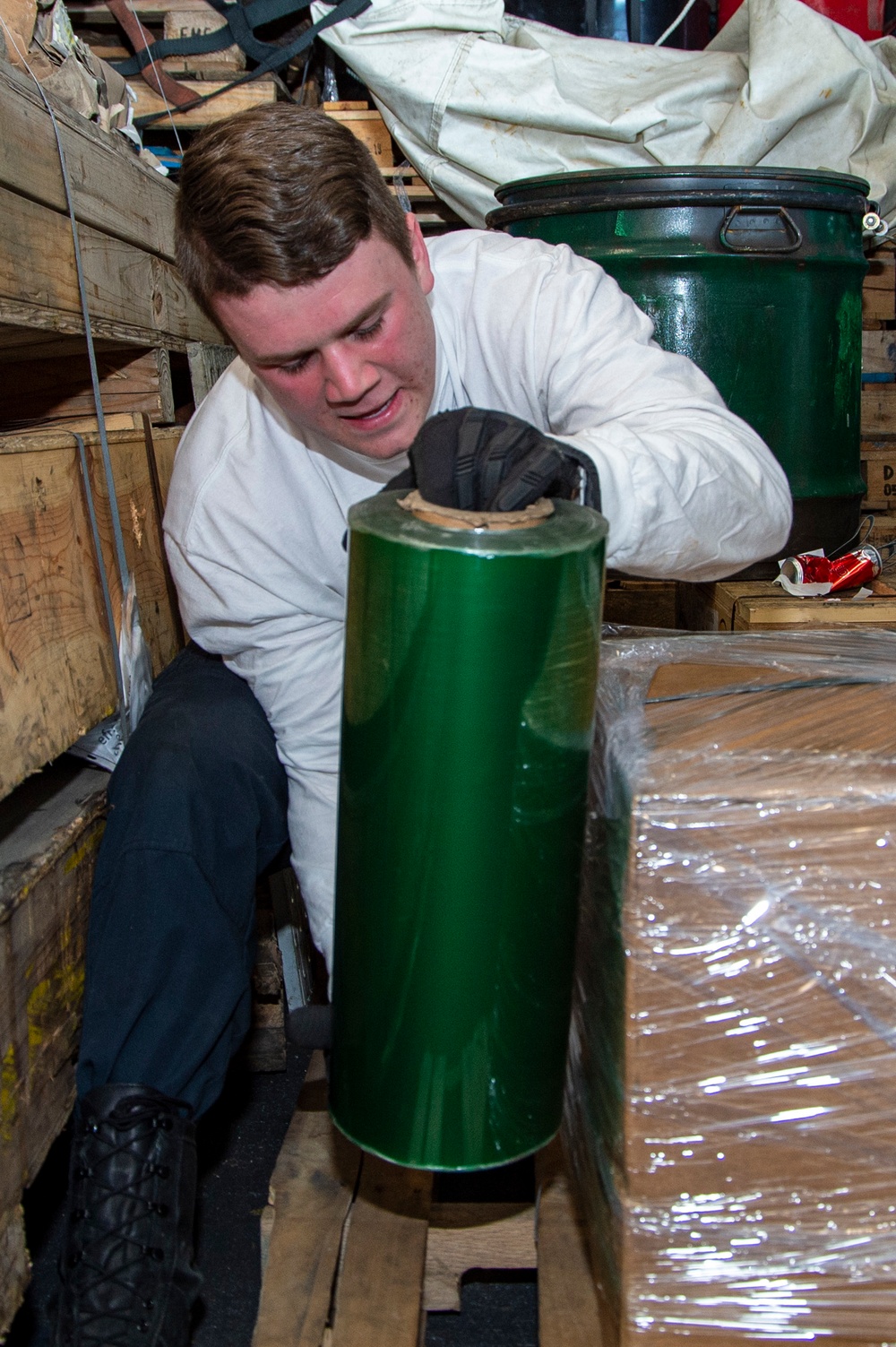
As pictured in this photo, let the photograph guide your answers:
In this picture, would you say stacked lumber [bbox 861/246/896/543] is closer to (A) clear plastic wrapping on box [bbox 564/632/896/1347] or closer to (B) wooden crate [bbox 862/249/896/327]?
(B) wooden crate [bbox 862/249/896/327]

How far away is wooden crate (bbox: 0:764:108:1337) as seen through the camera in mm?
1358

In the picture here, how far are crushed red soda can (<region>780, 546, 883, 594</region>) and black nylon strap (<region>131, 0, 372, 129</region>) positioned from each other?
218 centimetres

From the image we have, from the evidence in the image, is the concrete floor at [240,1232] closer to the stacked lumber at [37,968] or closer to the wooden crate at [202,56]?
the stacked lumber at [37,968]

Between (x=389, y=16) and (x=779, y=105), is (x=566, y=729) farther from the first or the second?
(x=389, y=16)

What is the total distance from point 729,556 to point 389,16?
261 centimetres

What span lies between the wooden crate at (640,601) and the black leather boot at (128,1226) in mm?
1711


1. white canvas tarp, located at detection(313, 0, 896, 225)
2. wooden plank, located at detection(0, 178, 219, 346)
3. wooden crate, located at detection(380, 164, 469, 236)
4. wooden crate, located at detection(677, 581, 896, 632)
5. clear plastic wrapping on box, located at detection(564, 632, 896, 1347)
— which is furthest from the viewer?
wooden crate, located at detection(380, 164, 469, 236)

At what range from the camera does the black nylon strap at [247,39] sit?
11.1ft

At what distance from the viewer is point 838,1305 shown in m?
1.19

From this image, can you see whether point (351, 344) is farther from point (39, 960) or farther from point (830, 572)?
point (830, 572)

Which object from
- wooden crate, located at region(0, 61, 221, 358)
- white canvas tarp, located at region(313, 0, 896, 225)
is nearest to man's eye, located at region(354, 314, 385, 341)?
wooden crate, located at region(0, 61, 221, 358)

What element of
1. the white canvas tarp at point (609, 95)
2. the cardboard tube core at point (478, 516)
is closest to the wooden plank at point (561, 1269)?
the cardboard tube core at point (478, 516)

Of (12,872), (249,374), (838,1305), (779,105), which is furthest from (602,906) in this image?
(779,105)

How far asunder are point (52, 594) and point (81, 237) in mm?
816
